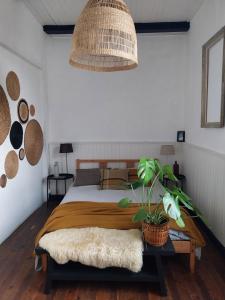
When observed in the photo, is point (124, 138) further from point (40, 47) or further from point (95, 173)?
point (40, 47)

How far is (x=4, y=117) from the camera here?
2.96 metres

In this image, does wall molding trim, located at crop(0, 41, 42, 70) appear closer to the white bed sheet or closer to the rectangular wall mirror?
the white bed sheet

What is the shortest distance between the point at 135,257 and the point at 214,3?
2.89 metres

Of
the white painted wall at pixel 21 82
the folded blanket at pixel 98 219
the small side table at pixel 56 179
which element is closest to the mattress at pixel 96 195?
the folded blanket at pixel 98 219

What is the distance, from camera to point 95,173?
408 centimetres

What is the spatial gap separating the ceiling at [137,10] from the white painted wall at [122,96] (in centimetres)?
38

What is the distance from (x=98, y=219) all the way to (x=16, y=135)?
153 centimetres

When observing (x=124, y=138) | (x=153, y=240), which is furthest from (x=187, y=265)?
(x=124, y=138)

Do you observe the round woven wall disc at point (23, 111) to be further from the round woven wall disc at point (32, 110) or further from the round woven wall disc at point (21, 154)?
the round woven wall disc at point (21, 154)

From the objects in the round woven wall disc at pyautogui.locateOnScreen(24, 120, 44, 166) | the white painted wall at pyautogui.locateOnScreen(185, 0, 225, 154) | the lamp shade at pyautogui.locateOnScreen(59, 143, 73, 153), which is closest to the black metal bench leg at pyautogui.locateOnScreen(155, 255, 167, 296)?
the white painted wall at pyautogui.locateOnScreen(185, 0, 225, 154)

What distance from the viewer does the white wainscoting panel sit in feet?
9.09

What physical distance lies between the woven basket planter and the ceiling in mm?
2854

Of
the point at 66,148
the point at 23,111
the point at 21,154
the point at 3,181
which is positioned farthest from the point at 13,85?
the point at 66,148

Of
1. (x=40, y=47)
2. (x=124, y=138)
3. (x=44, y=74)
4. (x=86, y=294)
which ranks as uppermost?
(x=40, y=47)
